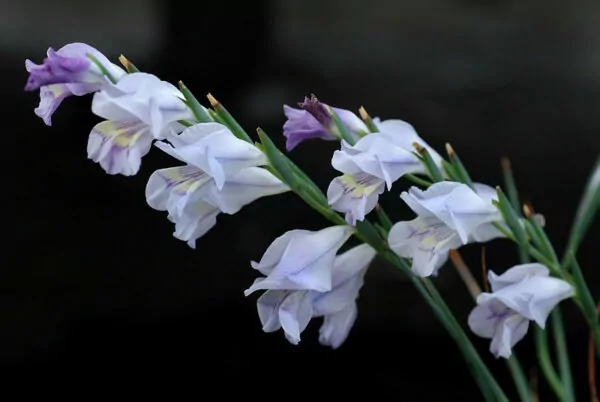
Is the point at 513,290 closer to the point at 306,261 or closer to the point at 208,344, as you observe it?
the point at 306,261

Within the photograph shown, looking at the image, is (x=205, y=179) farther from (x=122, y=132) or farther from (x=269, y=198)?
(x=269, y=198)

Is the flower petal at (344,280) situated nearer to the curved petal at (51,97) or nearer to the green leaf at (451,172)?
the green leaf at (451,172)

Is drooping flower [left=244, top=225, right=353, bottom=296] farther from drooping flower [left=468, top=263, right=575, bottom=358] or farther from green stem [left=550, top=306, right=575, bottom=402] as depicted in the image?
green stem [left=550, top=306, right=575, bottom=402]

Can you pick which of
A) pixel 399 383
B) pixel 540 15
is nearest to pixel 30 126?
pixel 399 383

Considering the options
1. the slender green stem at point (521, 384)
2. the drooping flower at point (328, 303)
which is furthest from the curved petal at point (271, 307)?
the slender green stem at point (521, 384)

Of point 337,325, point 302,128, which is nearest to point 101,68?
point 302,128

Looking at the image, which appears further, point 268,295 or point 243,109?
point 243,109
